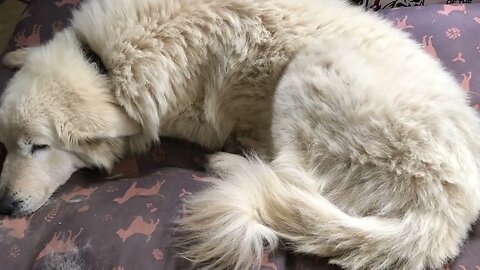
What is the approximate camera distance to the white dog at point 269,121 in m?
1.38

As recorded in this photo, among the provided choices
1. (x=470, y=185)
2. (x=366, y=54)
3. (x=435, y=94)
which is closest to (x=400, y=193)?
(x=470, y=185)

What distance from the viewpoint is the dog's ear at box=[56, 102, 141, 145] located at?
5.03 ft

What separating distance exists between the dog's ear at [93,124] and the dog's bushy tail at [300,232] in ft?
1.01

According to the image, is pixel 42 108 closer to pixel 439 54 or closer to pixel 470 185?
pixel 470 185

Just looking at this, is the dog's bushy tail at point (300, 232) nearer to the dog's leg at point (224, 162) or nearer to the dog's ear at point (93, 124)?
the dog's leg at point (224, 162)

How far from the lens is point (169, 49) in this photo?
5.28 ft

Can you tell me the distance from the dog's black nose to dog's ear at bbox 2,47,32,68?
0.41 m

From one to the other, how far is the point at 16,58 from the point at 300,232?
933 mm

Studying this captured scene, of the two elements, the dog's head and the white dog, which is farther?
the dog's head

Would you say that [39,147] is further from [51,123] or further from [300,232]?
[300,232]

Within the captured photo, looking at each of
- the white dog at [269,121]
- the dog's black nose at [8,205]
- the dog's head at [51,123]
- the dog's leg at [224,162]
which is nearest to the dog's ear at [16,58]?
the white dog at [269,121]

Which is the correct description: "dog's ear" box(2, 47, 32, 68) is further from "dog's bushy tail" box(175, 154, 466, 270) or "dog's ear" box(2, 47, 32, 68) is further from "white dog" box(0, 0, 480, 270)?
"dog's bushy tail" box(175, 154, 466, 270)

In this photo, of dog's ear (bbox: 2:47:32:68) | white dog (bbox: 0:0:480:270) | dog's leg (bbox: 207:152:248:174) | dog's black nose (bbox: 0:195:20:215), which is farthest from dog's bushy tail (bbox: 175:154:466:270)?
dog's ear (bbox: 2:47:32:68)

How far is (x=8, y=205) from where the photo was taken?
1.52 m
